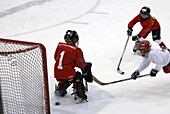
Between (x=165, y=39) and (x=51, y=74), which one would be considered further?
(x=165, y=39)

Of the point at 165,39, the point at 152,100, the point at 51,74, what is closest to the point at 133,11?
the point at 165,39

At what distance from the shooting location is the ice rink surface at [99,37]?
12.7 ft

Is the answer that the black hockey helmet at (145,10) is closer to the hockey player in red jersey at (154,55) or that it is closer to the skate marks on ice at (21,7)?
the hockey player in red jersey at (154,55)

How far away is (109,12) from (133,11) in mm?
578

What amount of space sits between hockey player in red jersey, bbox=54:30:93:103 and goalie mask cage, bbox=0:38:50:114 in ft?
1.08

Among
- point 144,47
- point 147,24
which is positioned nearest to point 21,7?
point 147,24

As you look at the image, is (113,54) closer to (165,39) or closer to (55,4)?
(165,39)

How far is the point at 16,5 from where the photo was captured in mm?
8773

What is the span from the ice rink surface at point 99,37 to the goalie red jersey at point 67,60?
379 mm

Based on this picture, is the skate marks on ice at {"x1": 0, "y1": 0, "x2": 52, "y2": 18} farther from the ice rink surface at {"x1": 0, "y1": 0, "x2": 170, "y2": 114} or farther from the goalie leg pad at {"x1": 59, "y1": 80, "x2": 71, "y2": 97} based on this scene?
the goalie leg pad at {"x1": 59, "y1": 80, "x2": 71, "y2": 97}

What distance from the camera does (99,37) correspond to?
636cm

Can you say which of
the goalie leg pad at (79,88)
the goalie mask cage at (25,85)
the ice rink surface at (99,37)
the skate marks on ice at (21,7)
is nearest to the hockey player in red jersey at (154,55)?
the ice rink surface at (99,37)

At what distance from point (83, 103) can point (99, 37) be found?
264 cm

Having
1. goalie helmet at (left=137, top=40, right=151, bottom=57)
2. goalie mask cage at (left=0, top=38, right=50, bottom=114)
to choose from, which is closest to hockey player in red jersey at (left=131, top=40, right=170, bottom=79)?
goalie helmet at (left=137, top=40, right=151, bottom=57)
